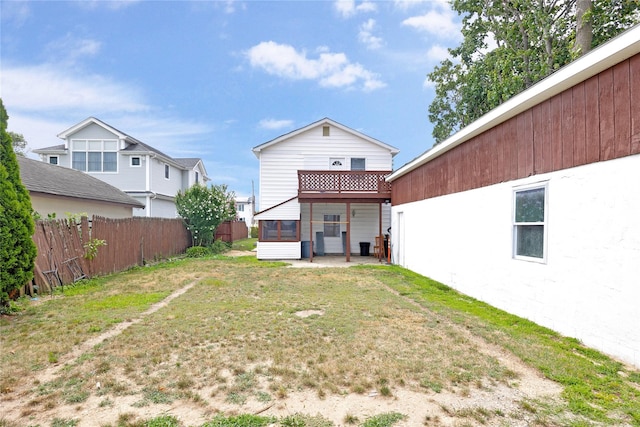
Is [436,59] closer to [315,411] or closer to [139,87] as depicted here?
[139,87]

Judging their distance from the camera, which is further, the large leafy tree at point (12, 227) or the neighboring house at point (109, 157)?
the neighboring house at point (109, 157)

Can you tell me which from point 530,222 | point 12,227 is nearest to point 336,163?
point 530,222

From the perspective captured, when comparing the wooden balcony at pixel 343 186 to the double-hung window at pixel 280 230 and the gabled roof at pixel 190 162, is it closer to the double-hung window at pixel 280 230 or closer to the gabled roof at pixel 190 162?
the double-hung window at pixel 280 230

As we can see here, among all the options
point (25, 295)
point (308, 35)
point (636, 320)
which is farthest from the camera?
point (308, 35)

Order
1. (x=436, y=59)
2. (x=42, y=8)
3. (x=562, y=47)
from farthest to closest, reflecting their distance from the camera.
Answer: (x=436, y=59), (x=562, y=47), (x=42, y=8)

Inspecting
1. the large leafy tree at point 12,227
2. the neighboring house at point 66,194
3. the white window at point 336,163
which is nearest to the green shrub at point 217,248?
the neighboring house at point 66,194

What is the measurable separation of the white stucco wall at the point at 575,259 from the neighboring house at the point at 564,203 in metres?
0.01

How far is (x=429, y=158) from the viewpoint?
996cm

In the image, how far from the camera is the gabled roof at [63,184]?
11.5 meters

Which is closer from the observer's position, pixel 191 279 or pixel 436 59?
pixel 191 279

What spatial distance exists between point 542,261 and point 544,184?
118 cm

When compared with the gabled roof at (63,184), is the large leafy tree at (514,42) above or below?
above

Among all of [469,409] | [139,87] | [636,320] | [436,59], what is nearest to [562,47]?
[436,59]

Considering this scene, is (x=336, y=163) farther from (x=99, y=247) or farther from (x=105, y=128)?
(x=105, y=128)
